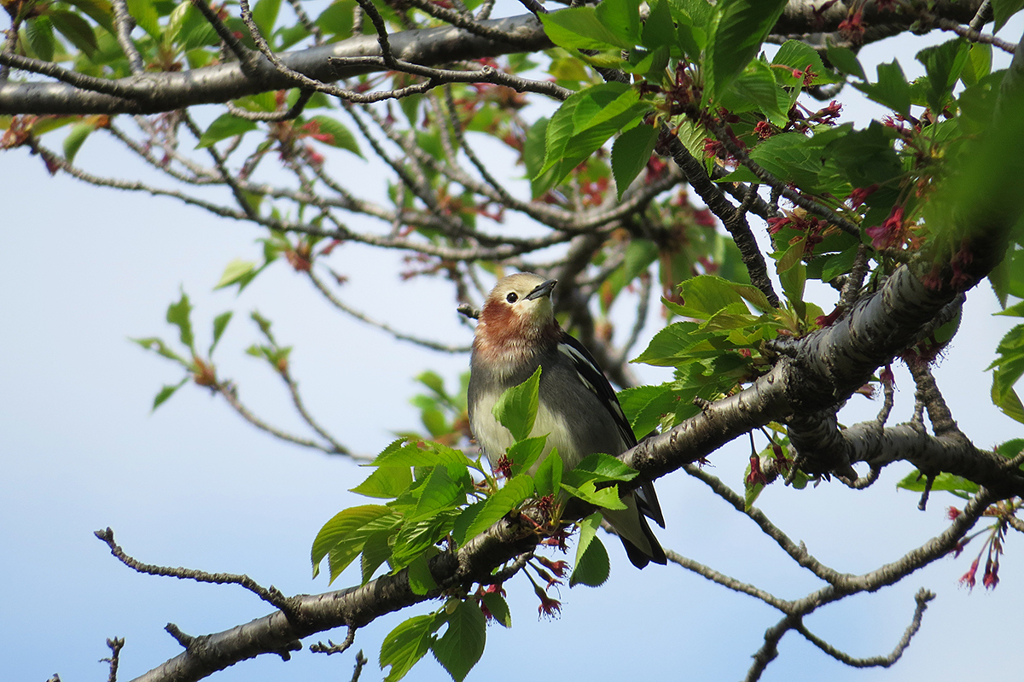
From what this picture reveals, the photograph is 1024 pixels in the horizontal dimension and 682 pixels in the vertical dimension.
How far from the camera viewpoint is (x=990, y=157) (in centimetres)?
121

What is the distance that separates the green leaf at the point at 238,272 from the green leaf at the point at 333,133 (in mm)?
2160

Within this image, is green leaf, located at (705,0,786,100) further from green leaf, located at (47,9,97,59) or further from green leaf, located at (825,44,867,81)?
green leaf, located at (47,9,97,59)

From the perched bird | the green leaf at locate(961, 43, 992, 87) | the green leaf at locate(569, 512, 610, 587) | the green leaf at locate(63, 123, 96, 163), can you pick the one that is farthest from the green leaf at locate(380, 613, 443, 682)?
the green leaf at locate(63, 123, 96, 163)

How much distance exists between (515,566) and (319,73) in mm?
3599

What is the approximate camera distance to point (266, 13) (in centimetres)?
584

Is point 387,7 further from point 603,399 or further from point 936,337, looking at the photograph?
point 936,337

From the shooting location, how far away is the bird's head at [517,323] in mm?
6312

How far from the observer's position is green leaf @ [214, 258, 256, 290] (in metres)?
8.56

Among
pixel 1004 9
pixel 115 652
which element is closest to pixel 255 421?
pixel 115 652

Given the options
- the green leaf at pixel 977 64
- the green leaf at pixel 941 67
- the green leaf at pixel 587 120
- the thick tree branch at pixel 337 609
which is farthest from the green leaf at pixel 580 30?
the thick tree branch at pixel 337 609

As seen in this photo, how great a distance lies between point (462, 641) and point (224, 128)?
157 inches

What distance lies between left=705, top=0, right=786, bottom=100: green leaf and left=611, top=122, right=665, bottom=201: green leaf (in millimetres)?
436

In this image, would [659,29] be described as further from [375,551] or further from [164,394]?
[164,394]

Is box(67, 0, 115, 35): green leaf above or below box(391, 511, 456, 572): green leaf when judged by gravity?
above
